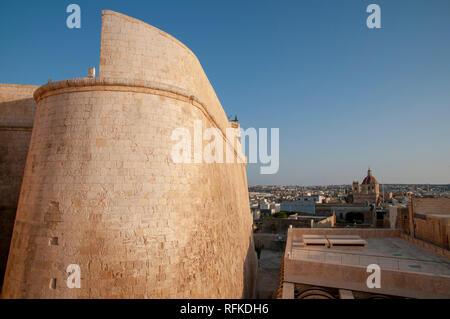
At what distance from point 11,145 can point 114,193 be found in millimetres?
6461

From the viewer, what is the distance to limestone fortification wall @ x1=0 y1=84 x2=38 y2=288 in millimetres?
8430

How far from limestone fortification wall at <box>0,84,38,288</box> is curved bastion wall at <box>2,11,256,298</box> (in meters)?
3.66

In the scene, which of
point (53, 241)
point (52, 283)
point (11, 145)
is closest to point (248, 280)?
point (52, 283)

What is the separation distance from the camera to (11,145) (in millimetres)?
8938

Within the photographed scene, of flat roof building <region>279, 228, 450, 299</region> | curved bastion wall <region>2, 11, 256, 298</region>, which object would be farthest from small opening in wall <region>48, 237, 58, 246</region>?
flat roof building <region>279, 228, 450, 299</region>

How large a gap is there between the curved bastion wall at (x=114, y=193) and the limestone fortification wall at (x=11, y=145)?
3663 mm

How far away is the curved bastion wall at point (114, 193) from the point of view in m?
4.95

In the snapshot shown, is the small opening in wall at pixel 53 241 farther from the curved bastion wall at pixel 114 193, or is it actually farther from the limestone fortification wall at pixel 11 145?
the limestone fortification wall at pixel 11 145

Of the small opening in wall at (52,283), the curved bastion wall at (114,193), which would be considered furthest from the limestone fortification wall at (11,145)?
the small opening in wall at (52,283)

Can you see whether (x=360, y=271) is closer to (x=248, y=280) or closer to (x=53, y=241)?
(x=248, y=280)

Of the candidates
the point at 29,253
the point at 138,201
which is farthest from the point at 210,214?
the point at 29,253

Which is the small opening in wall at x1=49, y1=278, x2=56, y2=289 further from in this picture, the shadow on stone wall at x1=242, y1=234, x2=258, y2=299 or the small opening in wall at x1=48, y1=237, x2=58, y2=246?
the shadow on stone wall at x1=242, y1=234, x2=258, y2=299

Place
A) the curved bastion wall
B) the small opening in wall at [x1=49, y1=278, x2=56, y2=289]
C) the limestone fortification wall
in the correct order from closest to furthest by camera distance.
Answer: the small opening in wall at [x1=49, y1=278, x2=56, y2=289] < the curved bastion wall < the limestone fortification wall
